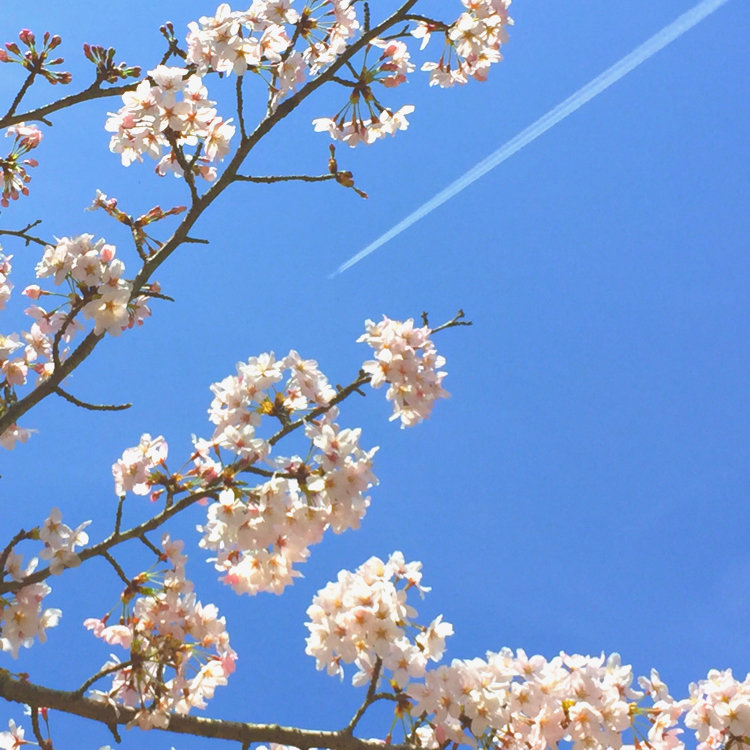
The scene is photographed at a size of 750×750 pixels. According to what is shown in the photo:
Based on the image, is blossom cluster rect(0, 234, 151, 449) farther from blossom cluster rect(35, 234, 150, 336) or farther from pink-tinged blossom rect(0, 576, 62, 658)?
pink-tinged blossom rect(0, 576, 62, 658)

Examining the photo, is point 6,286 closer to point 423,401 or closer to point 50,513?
point 50,513

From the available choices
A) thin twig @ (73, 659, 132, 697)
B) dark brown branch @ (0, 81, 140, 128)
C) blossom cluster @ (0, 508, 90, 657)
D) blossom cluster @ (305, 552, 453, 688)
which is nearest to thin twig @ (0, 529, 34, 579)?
blossom cluster @ (0, 508, 90, 657)

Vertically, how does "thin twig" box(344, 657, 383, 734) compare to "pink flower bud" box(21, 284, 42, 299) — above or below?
below

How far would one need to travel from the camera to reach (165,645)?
3.97 m

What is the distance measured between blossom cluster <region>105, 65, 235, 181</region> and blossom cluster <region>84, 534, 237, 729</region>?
262 centimetres

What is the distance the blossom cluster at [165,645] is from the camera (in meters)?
3.86

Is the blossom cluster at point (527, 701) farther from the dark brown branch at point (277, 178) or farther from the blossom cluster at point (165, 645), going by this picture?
the dark brown branch at point (277, 178)

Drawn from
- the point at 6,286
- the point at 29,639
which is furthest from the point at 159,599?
the point at 6,286

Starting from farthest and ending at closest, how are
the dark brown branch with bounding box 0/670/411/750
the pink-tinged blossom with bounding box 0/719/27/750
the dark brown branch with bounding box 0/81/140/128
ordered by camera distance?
the dark brown branch with bounding box 0/81/140/128 → the pink-tinged blossom with bounding box 0/719/27/750 → the dark brown branch with bounding box 0/670/411/750

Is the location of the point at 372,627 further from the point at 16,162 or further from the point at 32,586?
the point at 16,162

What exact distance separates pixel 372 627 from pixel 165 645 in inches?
47.9

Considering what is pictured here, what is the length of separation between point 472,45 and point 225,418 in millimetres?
4117

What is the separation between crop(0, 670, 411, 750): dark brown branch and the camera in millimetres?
3609

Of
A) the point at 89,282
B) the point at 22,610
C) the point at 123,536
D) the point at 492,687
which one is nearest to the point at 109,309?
the point at 89,282
